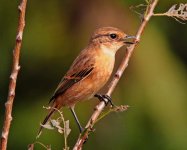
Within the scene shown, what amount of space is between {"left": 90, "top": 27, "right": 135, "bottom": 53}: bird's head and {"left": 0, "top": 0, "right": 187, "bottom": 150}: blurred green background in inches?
81.4

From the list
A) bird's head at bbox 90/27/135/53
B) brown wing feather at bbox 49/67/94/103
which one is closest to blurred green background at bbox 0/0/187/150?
bird's head at bbox 90/27/135/53

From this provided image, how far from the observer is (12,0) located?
28.7ft

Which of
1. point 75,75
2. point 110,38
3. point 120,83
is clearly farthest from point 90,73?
point 120,83

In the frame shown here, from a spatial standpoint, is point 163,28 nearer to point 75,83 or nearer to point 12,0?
point 12,0

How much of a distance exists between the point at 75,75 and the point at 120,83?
2732mm

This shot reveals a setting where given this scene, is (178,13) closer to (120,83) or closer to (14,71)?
(14,71)

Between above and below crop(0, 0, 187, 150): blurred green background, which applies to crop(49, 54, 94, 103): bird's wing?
above

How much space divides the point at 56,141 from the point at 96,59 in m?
2.62

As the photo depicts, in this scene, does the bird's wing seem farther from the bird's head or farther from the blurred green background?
the blurred green background

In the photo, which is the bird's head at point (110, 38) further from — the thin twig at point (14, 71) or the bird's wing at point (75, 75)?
the thin twig at point (14, 71)

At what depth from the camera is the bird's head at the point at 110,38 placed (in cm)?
480

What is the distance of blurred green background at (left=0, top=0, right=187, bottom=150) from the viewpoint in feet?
23.8

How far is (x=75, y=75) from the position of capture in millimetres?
4738

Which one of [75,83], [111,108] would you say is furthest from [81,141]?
[75,83]
